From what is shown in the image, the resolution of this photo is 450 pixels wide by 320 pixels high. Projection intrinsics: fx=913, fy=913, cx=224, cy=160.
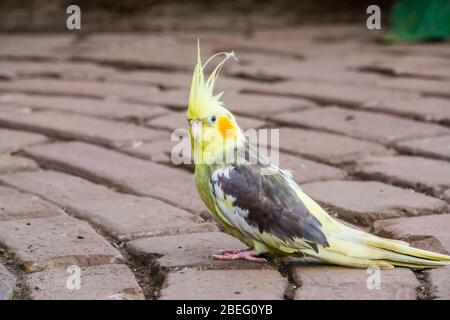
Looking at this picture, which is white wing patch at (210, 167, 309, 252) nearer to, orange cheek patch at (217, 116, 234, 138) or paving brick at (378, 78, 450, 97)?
orange cheek patch at (217, 116, 234, 138)

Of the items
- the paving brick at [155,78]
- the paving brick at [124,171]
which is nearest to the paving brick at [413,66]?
the paving brick at [155,78]

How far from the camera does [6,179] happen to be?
3533 mm

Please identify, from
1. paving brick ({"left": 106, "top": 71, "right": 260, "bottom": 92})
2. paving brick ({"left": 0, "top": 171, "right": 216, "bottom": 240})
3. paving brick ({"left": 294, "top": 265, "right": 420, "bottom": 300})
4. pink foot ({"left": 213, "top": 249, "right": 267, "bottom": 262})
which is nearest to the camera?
paving brick ({"left": 294, "top": 265, "right": 420, "bottom": 300})

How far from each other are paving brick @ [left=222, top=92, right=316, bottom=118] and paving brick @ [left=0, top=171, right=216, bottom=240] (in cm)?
115

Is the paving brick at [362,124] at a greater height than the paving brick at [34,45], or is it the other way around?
the paving brick at [34,45]

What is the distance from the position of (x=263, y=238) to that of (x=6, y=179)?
1463 millimetres

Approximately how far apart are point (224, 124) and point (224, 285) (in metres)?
0.43

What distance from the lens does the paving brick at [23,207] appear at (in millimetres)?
3053

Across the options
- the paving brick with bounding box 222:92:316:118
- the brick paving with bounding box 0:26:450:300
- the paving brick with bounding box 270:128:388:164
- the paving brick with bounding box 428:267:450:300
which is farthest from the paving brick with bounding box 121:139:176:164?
the paving brick with bounding box 428:267:450:300

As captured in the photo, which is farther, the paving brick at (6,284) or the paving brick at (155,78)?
the paving brick at (155,78)

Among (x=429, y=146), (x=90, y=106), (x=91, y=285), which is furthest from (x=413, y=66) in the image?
(x=91, y=285)

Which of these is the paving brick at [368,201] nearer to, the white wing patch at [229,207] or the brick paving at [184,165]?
the brick paving at [184,165]

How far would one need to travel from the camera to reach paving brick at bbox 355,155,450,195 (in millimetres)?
3305
